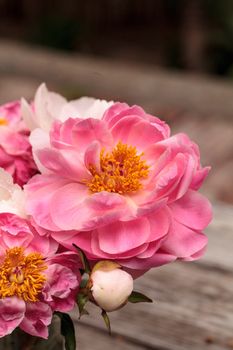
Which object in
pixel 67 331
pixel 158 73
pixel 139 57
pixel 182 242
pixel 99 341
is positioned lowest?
pixel 139 57

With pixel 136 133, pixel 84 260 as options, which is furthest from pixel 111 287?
pixel 136 133

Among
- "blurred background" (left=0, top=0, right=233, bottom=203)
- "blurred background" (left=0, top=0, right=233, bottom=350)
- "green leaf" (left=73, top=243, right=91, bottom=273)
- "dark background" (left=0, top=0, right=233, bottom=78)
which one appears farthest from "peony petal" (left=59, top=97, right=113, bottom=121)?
"dark background" (left=0, top=0, right=233, bottom=78)

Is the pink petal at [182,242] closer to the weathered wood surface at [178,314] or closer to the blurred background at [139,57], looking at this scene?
the weathered wood surface at [178,314]

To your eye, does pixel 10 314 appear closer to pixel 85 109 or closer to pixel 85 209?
pixel 85 209

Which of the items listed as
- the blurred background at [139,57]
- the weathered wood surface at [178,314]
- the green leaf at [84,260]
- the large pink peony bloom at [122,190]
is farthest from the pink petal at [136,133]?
the blurred background at [139,57]

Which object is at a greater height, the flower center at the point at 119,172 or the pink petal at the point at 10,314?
the flower center at the point at 119,172

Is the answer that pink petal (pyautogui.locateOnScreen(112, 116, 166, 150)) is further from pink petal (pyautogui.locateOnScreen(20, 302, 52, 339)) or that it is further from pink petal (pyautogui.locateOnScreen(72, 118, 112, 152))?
pink petal (pyautogui.locateOnScreen(20, 302, 52, 339))

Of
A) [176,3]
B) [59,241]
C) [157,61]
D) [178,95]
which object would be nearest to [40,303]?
[59,241]
